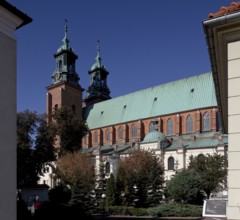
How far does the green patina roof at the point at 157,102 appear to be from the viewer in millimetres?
56875

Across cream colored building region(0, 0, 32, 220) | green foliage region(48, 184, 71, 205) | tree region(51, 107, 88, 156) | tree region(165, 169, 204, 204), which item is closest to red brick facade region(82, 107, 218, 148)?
tree region(51, 107, 88, 156)

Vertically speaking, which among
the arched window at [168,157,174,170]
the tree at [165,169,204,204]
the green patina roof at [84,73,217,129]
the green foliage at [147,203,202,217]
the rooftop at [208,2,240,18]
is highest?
the green patina roof at [84,73,217,129]

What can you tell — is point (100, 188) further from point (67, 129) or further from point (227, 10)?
point (227, 10)

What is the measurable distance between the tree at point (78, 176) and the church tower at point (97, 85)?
37667 mm

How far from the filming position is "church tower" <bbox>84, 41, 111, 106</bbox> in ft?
269

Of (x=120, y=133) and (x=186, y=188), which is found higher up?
(x=120, y=133)

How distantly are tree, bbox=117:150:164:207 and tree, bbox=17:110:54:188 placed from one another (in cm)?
1007

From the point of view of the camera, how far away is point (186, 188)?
1320 inches

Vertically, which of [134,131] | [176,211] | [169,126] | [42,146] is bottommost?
[176,211]

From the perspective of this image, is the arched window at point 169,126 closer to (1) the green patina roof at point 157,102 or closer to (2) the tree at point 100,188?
(1) the green patina roof at point 157,102

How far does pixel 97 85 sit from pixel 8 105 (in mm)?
75131

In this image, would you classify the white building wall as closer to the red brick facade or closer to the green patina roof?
the red brick facade

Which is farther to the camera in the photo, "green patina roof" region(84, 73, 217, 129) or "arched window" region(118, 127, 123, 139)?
"arched window" region(118, 127, 123, 139)

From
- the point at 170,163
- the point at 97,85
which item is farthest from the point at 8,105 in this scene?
the point at 97,85
